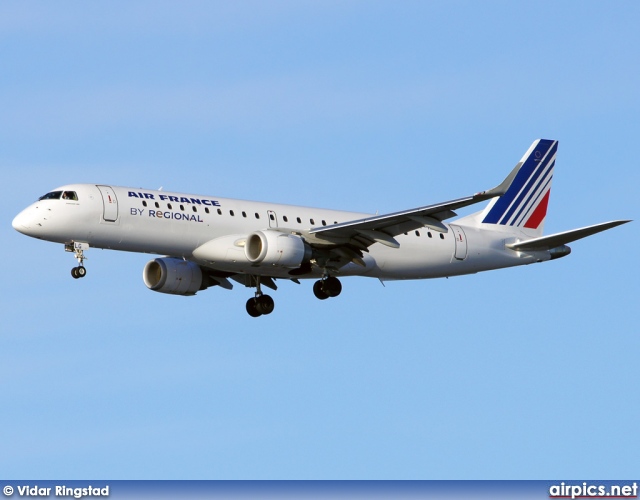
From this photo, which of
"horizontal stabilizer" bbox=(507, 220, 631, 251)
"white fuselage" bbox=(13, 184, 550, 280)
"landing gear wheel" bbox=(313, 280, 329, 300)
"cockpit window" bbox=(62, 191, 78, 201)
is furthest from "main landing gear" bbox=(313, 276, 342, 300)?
"cockpit window" bbox=(62, 191, 78, 201)

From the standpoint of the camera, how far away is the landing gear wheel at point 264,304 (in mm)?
58469

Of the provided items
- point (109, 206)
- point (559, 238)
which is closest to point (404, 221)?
point (559, 238)

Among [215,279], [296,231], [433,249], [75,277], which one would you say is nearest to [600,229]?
[433,249]

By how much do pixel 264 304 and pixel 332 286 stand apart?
147 inches

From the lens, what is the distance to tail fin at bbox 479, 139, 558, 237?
6191cm

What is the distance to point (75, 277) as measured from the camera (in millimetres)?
52531

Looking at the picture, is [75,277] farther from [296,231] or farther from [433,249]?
[433,249]

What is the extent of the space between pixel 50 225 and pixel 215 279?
347 inches

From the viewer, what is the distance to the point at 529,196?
63156mm

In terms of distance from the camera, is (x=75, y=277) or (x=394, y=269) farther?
(x=394, y=269)

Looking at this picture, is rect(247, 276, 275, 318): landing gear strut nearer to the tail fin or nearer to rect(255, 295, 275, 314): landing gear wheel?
rect(255, 295, 275, 314): landing gear wheel

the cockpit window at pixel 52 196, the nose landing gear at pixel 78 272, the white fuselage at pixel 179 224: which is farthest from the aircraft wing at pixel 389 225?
the cockpit window at pixel 52 196

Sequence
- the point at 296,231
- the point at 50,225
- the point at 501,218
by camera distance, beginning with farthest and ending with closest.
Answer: the point at 501,218
the point at 296,231
the point at 50,225

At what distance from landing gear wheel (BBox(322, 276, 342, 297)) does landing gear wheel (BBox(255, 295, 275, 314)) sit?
3372mm
